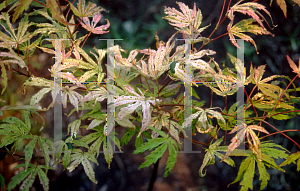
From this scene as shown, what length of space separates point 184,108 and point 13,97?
78cm

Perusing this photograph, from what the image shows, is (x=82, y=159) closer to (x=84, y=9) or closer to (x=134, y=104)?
(x=134, y=104)

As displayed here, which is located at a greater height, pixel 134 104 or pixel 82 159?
pixel 134 104

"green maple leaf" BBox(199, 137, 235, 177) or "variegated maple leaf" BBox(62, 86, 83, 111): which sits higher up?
"variegated maple leaf" BBox(62, 86, 83, 111)

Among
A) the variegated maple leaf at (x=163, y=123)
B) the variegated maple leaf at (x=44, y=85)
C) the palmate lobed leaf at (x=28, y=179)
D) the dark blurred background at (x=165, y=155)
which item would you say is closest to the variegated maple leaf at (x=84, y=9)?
the variegated maple leaf at (x=44, y=85)

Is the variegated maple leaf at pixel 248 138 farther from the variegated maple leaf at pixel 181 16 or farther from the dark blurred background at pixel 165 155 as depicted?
the dark blurred background at pixel 165 155

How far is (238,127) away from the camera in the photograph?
1.50 ft

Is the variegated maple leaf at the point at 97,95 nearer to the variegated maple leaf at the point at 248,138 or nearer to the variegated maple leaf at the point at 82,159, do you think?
the variegated maple leaf at the point at 82,159

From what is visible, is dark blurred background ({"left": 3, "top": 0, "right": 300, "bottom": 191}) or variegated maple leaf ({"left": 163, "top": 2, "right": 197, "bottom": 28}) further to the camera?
dark blurred background ({"left": 3, "top": 0, "right": 300, "bottom": 191})

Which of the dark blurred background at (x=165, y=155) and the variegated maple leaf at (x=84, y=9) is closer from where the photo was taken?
the variegated maple leaf at (x=84, y=9)

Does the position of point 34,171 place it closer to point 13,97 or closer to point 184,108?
point 184,108

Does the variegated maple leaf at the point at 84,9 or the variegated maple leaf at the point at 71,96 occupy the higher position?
the variegated maple leaf at the point at 84,9

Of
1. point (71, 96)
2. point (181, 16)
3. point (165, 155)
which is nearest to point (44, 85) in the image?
point (71, 96)

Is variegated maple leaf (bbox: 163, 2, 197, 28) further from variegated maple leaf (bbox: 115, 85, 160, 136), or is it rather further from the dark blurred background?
the dark blurred background

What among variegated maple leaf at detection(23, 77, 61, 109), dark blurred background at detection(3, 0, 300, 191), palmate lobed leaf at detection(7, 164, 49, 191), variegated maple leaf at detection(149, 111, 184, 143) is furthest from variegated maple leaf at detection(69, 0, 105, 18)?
dark blurred background at detection(3, 0, 300, 191)
